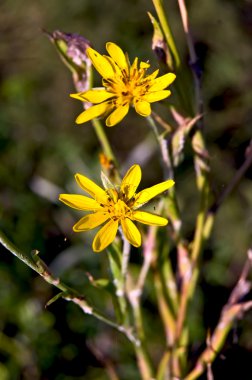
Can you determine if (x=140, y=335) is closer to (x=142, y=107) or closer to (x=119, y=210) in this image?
(x=119, y=210)

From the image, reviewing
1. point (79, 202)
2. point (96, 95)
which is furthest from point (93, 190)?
point (96, 95)

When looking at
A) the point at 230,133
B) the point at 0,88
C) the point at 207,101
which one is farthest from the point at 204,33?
the point at 0,88

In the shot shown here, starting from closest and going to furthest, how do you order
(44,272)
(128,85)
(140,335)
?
(44,272), (128,85), (140,335)

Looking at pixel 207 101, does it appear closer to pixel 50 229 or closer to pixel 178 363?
pixel 50 229

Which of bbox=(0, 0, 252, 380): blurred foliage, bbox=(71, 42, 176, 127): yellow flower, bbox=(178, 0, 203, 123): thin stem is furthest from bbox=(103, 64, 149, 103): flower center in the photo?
bbox=(0, 0, 252, 380): blurred foliage

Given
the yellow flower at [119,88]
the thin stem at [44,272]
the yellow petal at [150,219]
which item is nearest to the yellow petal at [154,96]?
the yellow flower at [119,88]

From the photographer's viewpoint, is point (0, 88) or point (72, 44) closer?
point (72, 44)

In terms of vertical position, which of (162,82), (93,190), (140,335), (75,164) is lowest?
(140,335)

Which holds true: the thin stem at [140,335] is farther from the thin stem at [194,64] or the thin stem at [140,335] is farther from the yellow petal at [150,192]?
the thin stem at [194,64]
